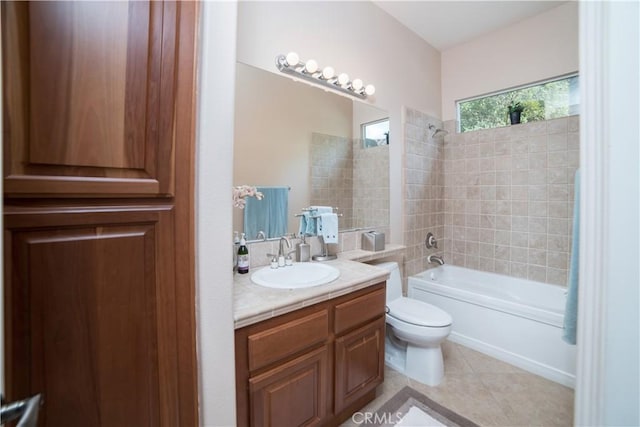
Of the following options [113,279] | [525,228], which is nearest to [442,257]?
[525,228]

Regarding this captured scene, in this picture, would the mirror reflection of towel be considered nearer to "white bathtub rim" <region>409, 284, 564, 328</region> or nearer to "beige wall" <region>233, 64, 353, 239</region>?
"beige wall" <region>233, 64, 353, 239</region>

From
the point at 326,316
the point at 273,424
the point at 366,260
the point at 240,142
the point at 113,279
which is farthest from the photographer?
the point at 366,260

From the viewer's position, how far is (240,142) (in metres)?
1.66

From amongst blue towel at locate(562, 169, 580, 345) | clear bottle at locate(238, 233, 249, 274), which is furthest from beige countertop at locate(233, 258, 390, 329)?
blue towel at locate(562, 169, 580, 345)

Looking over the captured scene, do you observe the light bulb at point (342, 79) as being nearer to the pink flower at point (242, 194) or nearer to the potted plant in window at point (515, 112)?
the pink flower at point (242, 194)

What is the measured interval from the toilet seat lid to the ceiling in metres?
2.45

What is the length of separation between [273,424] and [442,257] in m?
2.49

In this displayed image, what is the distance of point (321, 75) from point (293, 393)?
1.89m

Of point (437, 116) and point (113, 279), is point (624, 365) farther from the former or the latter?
point (437, 116)

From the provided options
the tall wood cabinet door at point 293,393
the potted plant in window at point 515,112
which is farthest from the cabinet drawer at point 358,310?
the potted plant in window at point 515,112

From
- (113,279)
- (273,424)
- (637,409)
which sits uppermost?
(113,279)

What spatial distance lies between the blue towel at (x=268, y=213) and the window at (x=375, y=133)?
0.92 metres

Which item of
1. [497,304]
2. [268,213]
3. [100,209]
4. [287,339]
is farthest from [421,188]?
[100,209]

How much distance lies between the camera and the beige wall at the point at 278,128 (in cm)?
166
